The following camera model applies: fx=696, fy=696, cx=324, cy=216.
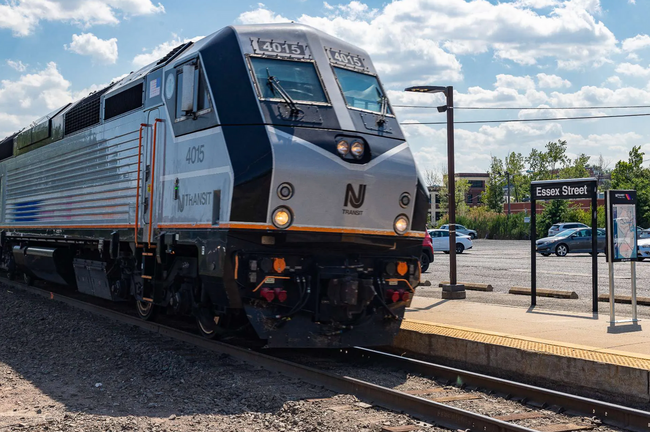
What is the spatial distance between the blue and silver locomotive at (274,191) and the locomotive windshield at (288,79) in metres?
0.02

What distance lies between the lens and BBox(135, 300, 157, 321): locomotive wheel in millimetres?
10513

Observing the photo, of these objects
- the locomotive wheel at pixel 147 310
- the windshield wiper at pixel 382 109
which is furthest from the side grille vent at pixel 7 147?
the windshield wiper at pixel 382 109

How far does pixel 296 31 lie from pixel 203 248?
9.36 ft

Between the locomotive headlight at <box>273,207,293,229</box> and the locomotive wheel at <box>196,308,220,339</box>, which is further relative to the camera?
the locomotive wheel at <box>196,308,220,339</box>

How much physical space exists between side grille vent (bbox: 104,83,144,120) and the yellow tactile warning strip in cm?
480

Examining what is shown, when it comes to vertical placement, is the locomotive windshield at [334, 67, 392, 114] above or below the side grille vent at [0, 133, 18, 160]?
below

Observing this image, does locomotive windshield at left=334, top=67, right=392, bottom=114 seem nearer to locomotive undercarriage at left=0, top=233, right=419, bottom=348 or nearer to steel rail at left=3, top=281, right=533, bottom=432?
locomotive undercarriage at left=0, top=233, right=419, bottom=348

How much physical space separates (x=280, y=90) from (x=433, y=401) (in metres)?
3.72

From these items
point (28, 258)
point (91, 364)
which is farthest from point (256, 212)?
point (28, 258)

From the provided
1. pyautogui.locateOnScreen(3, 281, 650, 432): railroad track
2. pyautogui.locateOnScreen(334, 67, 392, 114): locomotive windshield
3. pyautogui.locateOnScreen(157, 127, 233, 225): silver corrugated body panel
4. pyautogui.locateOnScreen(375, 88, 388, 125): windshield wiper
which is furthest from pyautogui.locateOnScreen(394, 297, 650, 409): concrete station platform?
pyautogui.locateOnScreen(157, 127, 233, 225): silver corrugated body panel

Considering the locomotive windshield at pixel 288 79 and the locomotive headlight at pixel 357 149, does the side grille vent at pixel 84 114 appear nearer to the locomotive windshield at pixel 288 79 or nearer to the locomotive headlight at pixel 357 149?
the locomotive windshield at pixel 288 79

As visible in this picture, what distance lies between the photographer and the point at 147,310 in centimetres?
1069

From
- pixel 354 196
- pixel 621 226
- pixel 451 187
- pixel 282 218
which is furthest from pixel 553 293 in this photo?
pixel 282 218

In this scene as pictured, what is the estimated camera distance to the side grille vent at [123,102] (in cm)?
965
